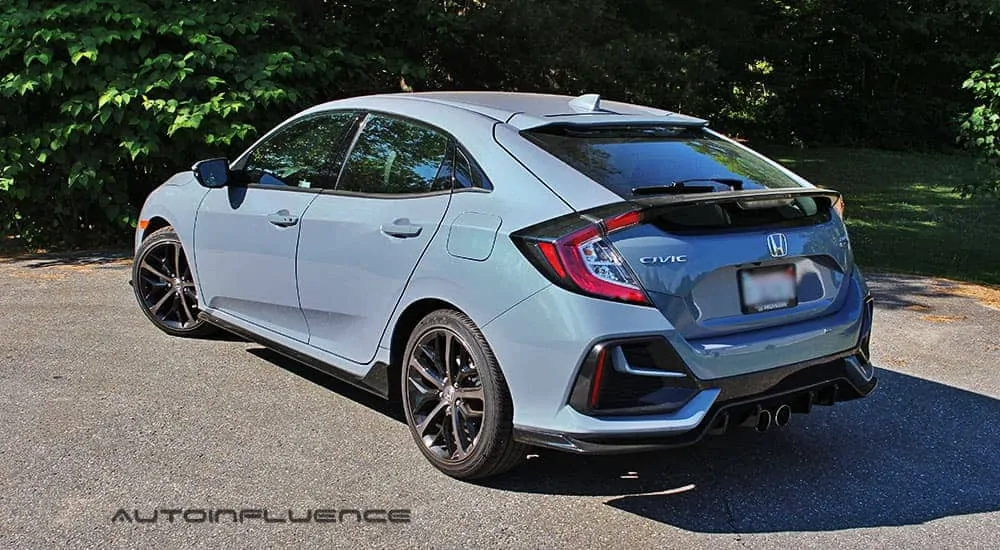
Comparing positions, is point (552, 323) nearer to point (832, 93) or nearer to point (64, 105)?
point (64, 105)

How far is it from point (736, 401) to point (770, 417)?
0.66 ft

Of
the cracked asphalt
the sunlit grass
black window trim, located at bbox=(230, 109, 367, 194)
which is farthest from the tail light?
the sunlit grass

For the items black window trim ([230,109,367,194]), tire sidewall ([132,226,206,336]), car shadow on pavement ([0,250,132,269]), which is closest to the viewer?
black window trim ([230,109,367,194])

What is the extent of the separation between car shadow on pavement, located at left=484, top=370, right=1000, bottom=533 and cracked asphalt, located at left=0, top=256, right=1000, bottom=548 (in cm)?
1

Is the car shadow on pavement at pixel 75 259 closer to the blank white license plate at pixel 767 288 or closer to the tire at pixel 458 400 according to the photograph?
the tire at pixel 458 400

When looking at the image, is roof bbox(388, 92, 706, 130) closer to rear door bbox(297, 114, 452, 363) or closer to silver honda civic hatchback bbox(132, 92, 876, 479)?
silver honda civic hatchback bbox(132, 92, 876, 479)

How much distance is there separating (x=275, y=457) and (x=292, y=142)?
1845mm

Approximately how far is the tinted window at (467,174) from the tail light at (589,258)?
52 cm

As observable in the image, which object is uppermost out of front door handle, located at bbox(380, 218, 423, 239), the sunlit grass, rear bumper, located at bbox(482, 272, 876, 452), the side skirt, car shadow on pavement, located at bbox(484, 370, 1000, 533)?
front door handle, located at bbox(380, 218, 423, 239)

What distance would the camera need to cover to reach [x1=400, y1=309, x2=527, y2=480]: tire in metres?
3.66

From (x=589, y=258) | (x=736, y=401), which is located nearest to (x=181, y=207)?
(x=589, y=258)

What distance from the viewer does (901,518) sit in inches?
145

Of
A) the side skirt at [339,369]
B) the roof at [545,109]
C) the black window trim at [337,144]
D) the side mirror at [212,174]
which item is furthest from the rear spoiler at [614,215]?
the side mirror at [212,174]

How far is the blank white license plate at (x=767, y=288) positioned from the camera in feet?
11.9
